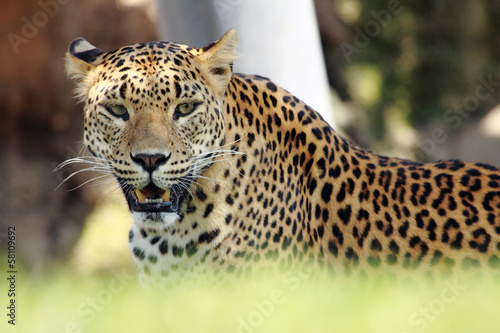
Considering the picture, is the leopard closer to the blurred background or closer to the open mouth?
the open mouth

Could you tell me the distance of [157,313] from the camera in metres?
4.29

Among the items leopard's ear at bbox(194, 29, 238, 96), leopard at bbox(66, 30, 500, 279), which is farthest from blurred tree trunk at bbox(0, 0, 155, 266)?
leopard's ear at bbox(194, 29, 238, 96)

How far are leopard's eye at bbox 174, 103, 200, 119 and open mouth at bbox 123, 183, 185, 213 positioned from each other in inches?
24.1

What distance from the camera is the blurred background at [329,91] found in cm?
1554

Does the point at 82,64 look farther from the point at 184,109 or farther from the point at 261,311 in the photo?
the point at 261,311

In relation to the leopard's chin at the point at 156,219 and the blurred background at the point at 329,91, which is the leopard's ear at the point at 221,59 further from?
the blurred background at the point at 329,91

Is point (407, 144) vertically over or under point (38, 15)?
under

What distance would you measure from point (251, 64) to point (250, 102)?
3.07 meters

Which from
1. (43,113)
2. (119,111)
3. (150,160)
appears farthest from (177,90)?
(43,113)

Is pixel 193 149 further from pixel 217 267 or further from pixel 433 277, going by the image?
pixel 433 277

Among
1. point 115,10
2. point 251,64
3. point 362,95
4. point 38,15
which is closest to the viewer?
point 251,64

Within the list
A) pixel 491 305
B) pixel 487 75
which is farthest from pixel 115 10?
pixel 491 305

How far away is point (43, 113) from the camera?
16.1 metres

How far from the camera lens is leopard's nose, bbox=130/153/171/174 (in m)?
5.50
